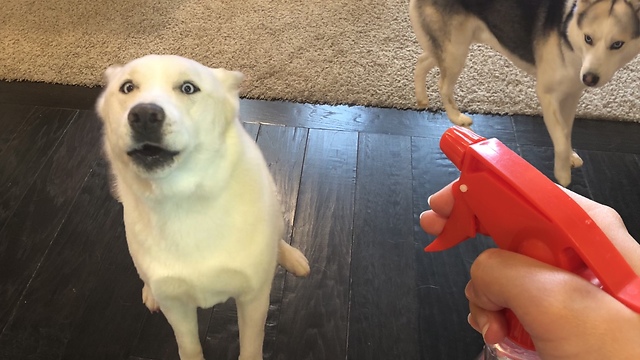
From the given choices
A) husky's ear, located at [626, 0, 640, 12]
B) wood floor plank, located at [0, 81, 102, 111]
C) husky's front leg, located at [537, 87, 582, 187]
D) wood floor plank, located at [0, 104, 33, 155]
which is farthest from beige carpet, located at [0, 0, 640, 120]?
husky's ear, located at [626, 0, 640, 12]

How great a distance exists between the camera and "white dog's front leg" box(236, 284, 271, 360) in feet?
3.34

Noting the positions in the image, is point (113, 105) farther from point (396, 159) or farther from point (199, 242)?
point (396, 159)

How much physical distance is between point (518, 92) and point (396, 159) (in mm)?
553

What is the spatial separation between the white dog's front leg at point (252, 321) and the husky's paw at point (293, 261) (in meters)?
0.26

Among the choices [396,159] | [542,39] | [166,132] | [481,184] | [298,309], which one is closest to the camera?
[481,184]

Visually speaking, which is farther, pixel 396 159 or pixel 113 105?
pixel 396 159

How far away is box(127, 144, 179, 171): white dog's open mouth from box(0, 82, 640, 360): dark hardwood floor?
0.59 metres

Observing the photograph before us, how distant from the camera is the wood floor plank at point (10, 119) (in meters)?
1.75

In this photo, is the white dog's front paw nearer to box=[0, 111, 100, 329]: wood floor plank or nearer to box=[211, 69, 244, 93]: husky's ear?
box=[211, 69, 244, 93]: husky's ear

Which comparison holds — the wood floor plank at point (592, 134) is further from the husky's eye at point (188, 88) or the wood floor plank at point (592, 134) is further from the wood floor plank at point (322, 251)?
the husky's eye at point (188, 88)

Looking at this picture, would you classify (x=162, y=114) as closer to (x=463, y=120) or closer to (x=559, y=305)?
(x=559, y=305)

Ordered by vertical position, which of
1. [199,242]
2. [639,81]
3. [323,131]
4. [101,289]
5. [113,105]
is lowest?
[101,289]

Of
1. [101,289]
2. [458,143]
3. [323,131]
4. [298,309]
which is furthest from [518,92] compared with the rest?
[101,289]

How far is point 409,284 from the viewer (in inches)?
53.3
